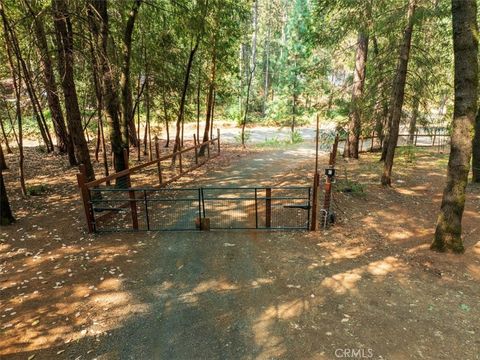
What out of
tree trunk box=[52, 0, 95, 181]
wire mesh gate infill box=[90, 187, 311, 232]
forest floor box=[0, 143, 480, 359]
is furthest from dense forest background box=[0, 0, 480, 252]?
forest floor box=[0, 143, 480, 359]

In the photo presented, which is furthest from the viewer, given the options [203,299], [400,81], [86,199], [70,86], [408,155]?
[408,155]

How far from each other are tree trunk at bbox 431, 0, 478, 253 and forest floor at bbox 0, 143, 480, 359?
561 millimetres

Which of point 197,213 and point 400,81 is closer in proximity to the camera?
point 197,213

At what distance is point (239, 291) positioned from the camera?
5.13 metres

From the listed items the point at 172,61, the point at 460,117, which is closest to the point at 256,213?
the point at 460,117

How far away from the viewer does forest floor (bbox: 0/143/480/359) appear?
403 cm

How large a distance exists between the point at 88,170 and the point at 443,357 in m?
8.73

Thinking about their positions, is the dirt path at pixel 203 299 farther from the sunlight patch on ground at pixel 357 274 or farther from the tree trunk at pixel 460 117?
the tree trunk at pixel 460 117

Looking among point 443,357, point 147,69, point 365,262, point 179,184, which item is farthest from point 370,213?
point 147,69

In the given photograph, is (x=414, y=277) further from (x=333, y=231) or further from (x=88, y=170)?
(x=88, y=170)

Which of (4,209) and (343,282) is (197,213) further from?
(4,209)

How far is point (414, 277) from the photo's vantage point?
5.59m

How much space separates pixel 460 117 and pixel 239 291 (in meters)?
5.25

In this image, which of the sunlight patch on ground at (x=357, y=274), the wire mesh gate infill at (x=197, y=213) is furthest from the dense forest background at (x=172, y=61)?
the sunlight patch on ground at (x=357, y=274)
